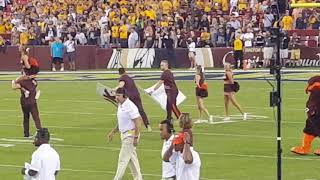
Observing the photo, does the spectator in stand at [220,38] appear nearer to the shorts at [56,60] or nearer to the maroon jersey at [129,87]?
the shorts at [56,60]

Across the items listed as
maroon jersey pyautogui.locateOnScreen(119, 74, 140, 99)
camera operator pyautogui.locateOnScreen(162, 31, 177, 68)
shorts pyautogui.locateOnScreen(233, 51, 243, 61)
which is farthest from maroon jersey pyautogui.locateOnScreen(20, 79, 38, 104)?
camera operator pyautogui.locateOnScreen(162, 31, 177, 68)

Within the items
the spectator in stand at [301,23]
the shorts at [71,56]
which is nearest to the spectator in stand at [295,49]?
the spectator in stand at [301,23]

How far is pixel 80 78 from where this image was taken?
4434cm

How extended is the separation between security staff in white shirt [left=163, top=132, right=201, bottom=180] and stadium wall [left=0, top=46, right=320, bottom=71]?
33927 millimetres

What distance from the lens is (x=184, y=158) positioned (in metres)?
12.9

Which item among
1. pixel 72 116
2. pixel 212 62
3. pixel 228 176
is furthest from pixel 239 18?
pixel 228 176

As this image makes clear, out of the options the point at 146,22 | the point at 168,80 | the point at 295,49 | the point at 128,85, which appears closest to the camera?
the point at 128,85

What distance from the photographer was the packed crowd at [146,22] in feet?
161

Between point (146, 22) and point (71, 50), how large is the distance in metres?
4.42

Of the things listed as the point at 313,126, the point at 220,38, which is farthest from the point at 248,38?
the point at 313,126

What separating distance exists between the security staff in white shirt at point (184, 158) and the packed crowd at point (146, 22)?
34.2 metres

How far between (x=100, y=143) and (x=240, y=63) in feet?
80.0

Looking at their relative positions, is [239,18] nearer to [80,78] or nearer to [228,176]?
[80,78]

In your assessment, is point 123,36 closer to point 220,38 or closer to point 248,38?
point 220,38
